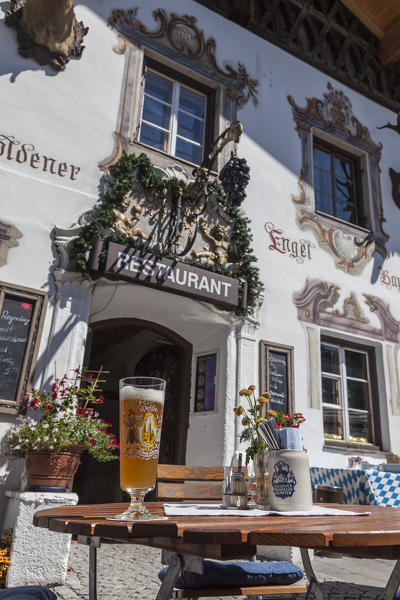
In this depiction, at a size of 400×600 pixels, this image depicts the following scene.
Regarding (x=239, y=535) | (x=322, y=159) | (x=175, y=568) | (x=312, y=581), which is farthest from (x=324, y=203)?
(x=239, y=535)

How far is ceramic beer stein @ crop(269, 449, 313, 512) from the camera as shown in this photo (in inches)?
58.1

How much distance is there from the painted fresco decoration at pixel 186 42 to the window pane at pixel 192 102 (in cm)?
31

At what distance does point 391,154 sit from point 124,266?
18.0 ft

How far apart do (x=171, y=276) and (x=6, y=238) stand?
1.63 meters

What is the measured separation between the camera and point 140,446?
1.21m

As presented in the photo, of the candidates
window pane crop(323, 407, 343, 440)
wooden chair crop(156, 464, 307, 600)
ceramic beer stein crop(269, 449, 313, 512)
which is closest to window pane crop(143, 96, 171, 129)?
window pane crop(323, 407, 343, 440)

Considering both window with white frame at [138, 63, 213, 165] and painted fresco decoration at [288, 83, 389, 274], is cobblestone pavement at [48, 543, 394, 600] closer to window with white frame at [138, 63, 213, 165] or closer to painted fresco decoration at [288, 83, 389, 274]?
painted fresco decoration at [288, 83, 389, 274]

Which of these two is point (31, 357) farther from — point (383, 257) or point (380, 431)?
point (383, 257)

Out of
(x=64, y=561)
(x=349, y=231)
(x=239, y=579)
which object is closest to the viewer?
(x=239, y=579)

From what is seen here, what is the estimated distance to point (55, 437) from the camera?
140 inches

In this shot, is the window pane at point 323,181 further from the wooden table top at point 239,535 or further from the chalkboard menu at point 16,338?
the wooden table top at point 239,535

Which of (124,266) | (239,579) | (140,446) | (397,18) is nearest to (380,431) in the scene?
(124,266)

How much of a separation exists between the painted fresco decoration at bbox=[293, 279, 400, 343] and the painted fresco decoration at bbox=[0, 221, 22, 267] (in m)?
3.35

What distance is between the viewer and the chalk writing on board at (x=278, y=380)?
5.58m
